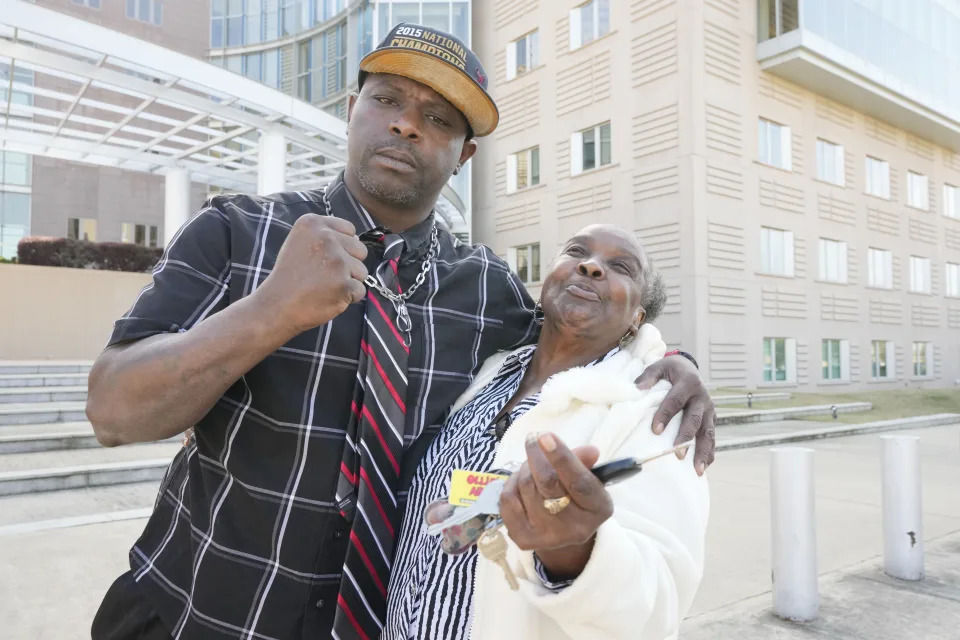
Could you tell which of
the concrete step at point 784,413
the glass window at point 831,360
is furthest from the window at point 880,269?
the concrete step at point 784,413

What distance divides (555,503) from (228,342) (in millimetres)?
652

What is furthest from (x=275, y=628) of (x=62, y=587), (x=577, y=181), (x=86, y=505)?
(x=577, y=181)

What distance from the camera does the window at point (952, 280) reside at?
24562 mm

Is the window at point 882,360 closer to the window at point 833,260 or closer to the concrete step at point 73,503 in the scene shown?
the window at point 833,260

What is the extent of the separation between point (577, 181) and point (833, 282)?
833cm

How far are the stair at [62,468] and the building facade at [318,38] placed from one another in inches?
443

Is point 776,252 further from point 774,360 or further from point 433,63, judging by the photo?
point 433,63

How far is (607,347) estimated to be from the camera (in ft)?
6.54

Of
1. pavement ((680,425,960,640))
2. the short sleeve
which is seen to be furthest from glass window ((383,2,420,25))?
the short sleeve

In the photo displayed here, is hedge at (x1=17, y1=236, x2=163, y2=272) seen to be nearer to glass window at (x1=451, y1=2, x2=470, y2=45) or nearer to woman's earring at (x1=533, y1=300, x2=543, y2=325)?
glass window at (x1=451, y1=2, x2=470, y2=45)

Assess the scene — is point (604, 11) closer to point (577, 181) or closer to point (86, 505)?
point (577, 181)

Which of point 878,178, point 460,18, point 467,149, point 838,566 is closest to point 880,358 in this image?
point 878,178

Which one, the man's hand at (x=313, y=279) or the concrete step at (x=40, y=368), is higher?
the man's hand at (x=313, y=279)

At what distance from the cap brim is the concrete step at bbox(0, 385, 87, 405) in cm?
888
